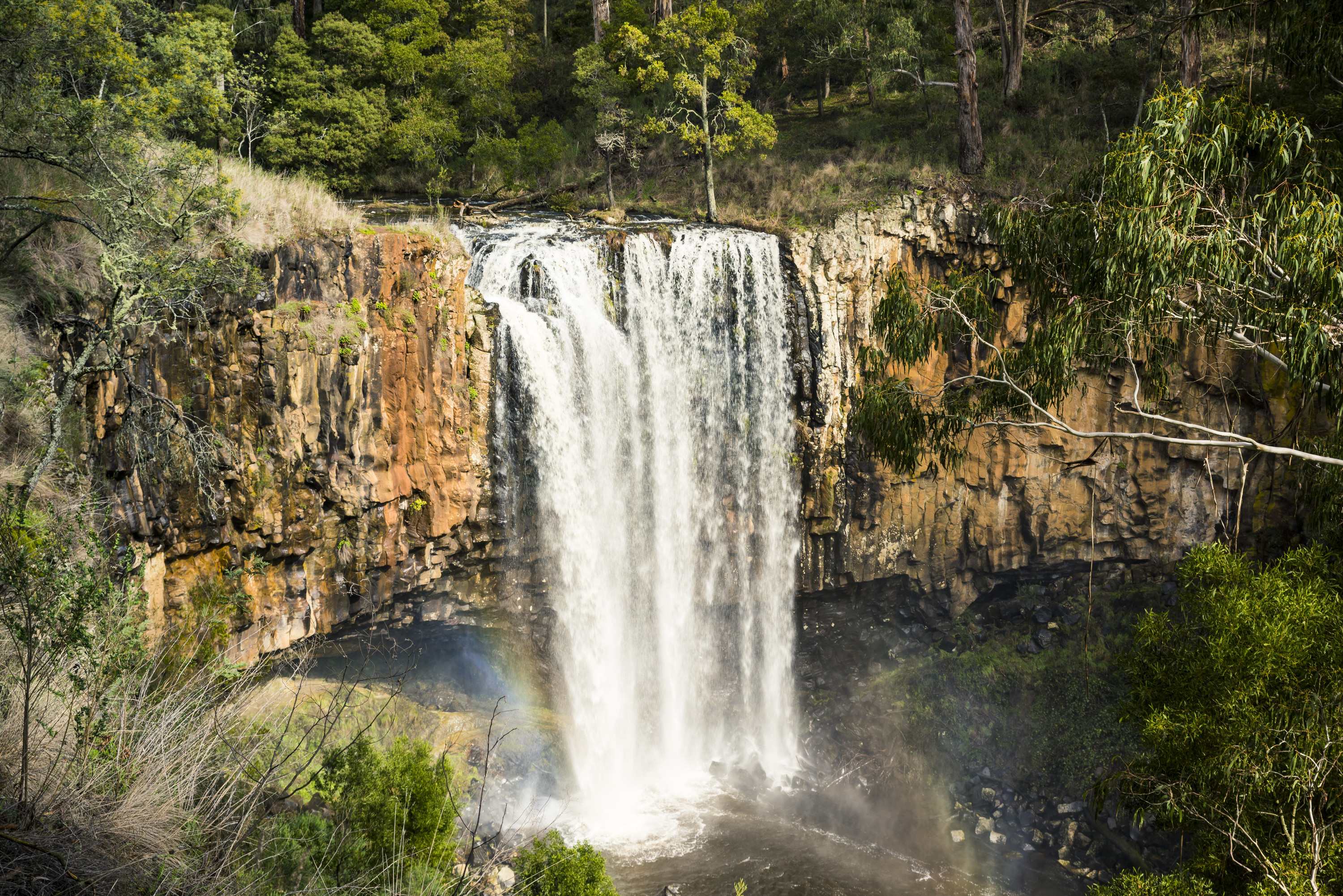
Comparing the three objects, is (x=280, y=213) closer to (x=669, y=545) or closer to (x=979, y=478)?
(x=669, y=545)

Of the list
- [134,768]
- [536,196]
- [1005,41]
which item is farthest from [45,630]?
[1005,41]

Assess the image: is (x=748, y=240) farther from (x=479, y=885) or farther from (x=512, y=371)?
(x=479, y=885)

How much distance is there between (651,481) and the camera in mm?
17031

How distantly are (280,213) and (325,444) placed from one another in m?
3.80

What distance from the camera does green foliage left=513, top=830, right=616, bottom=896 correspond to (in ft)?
33.4

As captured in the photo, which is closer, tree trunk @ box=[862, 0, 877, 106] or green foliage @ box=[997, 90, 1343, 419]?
green foliage @ box=[997, 90, 1343, 419]

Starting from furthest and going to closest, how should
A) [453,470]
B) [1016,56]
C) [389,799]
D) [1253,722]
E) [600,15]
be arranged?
[600,15] < [1016,56] < [453,470] < [389,799] < [1253,722]

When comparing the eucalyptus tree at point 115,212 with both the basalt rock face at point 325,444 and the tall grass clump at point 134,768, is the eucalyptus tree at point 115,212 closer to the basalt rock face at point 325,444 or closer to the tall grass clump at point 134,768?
the basalt rock face at point 325,444

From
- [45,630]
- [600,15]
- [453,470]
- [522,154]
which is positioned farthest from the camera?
[600,15]

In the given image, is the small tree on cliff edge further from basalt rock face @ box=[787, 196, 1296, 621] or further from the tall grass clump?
the tall grass clump

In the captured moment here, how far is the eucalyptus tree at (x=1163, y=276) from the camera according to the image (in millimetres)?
9195

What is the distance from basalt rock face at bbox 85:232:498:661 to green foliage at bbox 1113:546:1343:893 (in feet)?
36.0

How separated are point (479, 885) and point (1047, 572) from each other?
556 inches

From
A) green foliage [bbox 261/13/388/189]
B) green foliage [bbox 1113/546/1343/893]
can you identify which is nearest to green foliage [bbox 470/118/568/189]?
green foliage [bbox 261/13/388/189]
